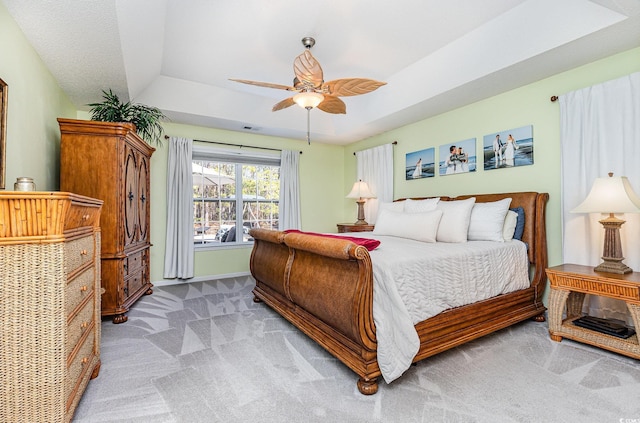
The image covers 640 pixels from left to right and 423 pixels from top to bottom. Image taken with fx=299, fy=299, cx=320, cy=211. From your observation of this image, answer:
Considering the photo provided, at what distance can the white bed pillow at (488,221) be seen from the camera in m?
2.82

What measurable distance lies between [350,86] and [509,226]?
6.61ft

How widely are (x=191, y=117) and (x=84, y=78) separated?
1.36 meters

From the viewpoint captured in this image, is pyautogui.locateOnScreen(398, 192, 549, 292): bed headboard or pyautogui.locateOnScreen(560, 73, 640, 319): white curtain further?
pyautogui.locateOnScreen(398, 192, 549, 292): bed headboard

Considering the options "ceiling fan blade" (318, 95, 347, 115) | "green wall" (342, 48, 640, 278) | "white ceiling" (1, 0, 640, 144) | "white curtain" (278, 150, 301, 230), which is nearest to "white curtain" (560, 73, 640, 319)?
"green wall" (342, 48, 640, 278)

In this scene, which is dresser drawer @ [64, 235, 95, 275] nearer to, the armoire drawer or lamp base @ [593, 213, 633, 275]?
the armoire drawer

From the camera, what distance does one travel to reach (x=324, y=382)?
5.94 feet

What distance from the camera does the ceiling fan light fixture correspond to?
2.67m

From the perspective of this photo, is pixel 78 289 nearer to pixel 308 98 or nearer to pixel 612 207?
pixel 308 98

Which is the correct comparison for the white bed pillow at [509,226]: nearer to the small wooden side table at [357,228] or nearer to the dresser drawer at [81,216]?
the small wooden side table at [357,228]

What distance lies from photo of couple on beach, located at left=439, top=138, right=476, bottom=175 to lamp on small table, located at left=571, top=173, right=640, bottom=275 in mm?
1384

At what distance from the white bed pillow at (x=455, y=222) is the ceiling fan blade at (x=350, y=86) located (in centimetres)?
141

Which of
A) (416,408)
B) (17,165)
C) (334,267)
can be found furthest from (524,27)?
(17,165)

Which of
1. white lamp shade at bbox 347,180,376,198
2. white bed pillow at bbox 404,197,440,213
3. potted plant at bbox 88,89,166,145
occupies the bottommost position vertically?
white bed pillow at bbox 404,197,440,213

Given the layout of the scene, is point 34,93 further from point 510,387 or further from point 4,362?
point 510,387
